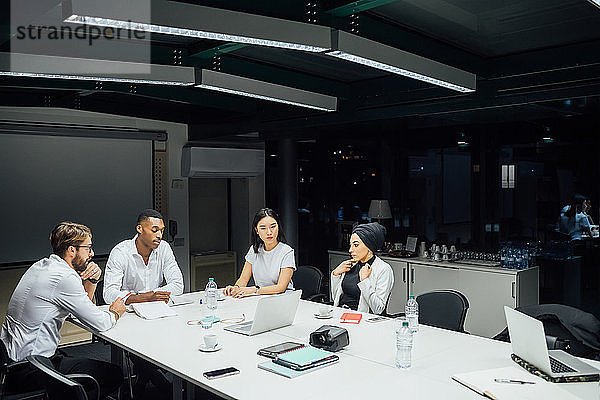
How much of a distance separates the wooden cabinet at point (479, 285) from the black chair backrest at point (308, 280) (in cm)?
153

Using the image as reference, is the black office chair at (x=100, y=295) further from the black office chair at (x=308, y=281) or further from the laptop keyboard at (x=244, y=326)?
the black office chair at (x=308, y=281)

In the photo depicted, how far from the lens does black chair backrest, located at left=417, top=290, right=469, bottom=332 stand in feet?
13.6

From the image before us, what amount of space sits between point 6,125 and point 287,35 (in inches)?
178

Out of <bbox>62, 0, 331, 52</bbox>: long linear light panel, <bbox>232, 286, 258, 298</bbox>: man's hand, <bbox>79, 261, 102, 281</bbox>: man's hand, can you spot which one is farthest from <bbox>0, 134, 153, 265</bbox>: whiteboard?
<bbox>62, 0, 331, 52</bbox>: long linear light panel

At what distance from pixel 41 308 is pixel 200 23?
2056 millimetres

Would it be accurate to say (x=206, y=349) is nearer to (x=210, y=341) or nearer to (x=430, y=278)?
(x=210, y=341)

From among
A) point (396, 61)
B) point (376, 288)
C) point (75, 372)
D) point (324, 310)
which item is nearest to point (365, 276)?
point (376, 288)

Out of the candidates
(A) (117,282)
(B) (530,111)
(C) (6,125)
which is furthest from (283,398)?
(C) (6,125)

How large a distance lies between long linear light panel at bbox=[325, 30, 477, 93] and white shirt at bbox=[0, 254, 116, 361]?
2.23 meters

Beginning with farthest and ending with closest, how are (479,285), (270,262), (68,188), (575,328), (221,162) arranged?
(221,162) < (68,188) < (479,285) < (270,262) < (575,328)

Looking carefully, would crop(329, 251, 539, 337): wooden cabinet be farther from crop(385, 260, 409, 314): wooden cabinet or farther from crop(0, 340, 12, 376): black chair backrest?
crop(0, 340, 12, 376): black chair backrest

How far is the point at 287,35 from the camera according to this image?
3197 millimetres

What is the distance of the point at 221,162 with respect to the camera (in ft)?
26.7

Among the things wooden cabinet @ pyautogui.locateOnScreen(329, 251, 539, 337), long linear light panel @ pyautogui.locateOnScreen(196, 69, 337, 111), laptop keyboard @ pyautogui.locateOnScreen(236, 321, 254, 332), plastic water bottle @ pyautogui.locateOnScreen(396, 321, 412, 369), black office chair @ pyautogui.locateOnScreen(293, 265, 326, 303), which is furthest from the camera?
wooden cabinet @ pyautogui.locateOnScreen(329, 251, 539, 337)
